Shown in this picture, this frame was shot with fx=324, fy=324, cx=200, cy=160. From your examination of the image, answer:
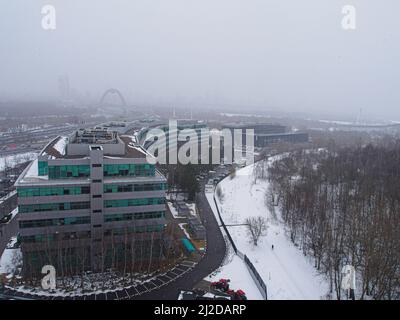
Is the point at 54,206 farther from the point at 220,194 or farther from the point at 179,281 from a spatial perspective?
the point at 220,194

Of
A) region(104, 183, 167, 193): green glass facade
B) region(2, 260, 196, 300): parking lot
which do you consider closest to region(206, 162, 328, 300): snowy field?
region(2, 260, 196, 300): parking lot

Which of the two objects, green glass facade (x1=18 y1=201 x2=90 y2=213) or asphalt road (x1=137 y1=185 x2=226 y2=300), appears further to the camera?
green glass facade (x1=18 y1=201 x2=90 y2=213)

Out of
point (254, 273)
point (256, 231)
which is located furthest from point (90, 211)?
point (256, 231)

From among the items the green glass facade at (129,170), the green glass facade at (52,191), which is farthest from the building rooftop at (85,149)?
the green glass facade at (52,191)

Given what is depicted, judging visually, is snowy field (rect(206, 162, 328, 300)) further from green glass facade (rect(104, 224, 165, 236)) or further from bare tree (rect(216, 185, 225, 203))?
green glass facade (rect(104, 224, 165, 236))

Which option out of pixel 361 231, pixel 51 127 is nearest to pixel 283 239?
pixel 361 231
